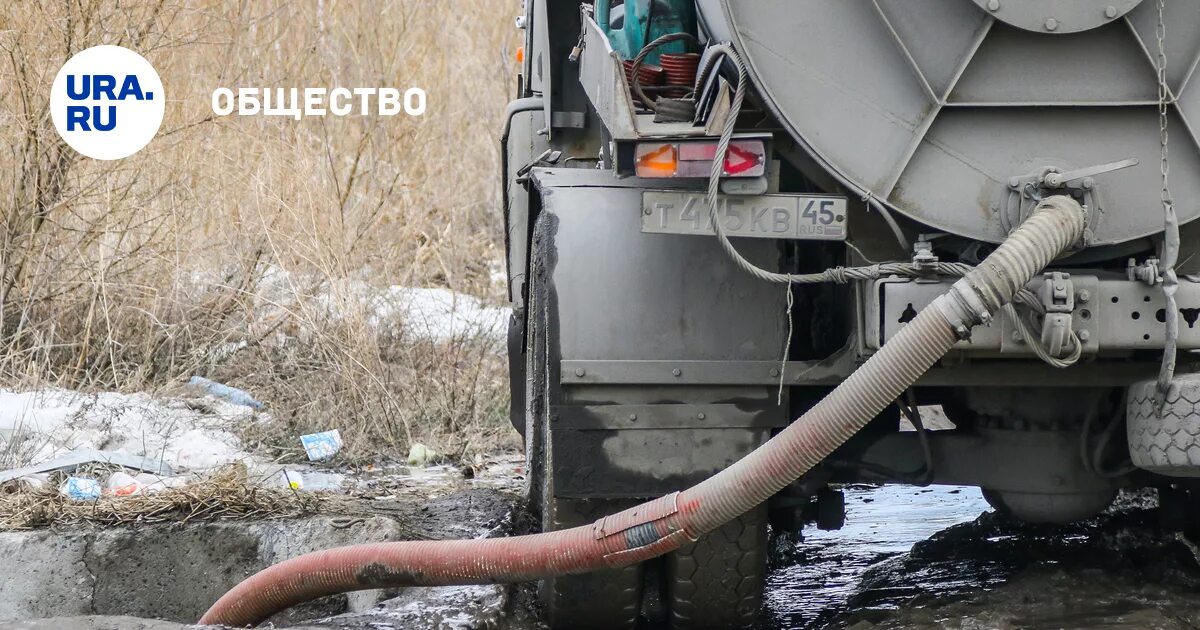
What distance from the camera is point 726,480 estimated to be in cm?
261

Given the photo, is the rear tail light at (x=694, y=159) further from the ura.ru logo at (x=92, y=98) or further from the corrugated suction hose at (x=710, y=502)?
the ura.ru logo at (x=92, y=98)

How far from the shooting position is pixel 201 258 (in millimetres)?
6441

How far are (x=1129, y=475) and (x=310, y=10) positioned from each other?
6.34 metres

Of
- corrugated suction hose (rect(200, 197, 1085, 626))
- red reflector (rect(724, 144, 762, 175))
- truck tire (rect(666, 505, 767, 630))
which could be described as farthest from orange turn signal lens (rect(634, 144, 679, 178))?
truck tire (rect(666, 505, 767, 630))

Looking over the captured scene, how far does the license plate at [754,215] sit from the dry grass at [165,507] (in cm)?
198

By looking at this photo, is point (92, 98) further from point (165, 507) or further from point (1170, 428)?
point (1170, 428)

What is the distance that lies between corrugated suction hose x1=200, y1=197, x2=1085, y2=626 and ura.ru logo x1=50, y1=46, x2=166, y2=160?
3.74m

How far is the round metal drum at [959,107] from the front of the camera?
2.55 meters

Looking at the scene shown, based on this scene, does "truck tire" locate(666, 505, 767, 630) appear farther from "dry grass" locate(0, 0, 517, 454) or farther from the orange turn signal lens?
"dry grass" locate(0, 0, 517, 454)

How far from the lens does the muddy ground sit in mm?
3188

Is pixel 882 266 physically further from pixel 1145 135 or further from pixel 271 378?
pixel 271 378

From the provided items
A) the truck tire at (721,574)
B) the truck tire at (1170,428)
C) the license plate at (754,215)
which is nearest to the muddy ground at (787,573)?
the truck tire at (721,574)

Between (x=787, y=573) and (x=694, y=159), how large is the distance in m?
2.02

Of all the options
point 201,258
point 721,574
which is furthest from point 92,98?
point 721,574
